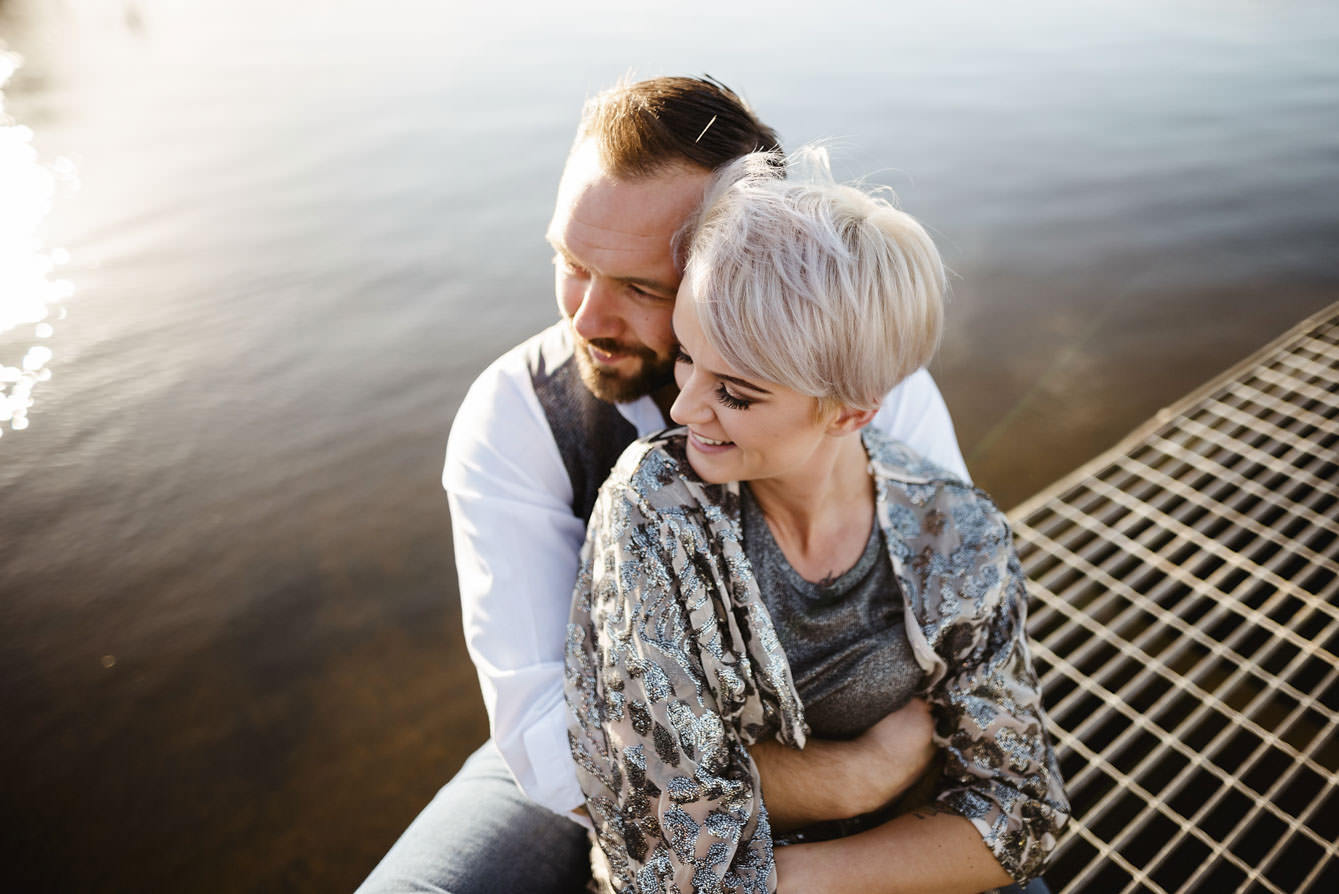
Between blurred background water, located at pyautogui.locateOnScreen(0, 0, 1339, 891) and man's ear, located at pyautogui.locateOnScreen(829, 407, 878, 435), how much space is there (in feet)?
5.16

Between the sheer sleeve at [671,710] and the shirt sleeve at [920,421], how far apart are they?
24.2 inches

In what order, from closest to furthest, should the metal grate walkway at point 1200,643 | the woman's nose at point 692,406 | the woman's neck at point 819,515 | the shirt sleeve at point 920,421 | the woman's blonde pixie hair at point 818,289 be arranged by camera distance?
the woman's blonde pixie hair at point 818,289 < the woman's nose at point 692,406 < the woman's neck at point 819,515 < the shirt sleeve at point 920,421 < the metal grate walkway at point 1200,643

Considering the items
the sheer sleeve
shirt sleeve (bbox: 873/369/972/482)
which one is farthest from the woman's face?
shirt sleeve (bbox: 873/369/972/482)

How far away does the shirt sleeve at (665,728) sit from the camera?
1101mm

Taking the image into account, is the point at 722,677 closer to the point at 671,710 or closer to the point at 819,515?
the point at 671,710

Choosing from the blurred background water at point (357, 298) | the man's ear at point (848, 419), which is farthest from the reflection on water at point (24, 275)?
the man's ear at point (848, 419)

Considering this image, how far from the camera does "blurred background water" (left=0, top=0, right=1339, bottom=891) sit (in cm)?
229

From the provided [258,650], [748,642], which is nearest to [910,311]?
[748,642]

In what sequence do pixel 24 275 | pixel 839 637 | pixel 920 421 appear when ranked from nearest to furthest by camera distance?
pixel 839 637 → pixel 920 421 → pixel 24 275

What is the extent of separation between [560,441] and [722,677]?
59 centimetres

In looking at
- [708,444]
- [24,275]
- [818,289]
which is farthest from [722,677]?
[24,275]

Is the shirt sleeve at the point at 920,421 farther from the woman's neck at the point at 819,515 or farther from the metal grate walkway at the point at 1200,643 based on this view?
the metal grate walkway at the point at 1200,643

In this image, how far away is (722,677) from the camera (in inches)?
45.2

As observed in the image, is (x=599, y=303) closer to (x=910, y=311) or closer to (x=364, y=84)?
(x=910, y=311)
